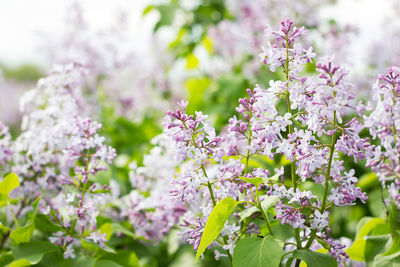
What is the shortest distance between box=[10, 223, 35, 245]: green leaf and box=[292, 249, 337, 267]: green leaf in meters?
1.03

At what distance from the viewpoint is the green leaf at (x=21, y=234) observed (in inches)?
67.3

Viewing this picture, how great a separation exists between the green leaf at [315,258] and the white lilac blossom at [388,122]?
336mm

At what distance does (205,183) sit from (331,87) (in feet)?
1.59

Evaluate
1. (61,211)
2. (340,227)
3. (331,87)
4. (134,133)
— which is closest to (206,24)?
(134,133)

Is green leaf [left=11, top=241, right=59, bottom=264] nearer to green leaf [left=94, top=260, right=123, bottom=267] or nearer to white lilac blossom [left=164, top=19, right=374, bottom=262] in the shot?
green leaf [left=94, top=260, right=123, bottom=267]

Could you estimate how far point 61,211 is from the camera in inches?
70.6

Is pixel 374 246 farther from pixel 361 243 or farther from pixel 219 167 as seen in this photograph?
pixel 219 167

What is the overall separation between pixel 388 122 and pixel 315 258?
50 cm

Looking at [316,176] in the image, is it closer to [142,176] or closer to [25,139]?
[142,176]

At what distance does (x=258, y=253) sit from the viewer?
127cm

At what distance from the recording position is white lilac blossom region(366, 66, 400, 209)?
1383 mm

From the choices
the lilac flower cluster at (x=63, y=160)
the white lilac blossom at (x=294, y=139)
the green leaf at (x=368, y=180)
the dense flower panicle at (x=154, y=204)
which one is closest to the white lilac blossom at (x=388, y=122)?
the white lilac blossom at (x=294, y=139)

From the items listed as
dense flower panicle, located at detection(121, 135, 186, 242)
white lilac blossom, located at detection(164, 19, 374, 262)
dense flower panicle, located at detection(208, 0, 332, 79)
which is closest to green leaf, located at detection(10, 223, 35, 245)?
dense flower panicle, located at detection(121, 135, 186, 242)

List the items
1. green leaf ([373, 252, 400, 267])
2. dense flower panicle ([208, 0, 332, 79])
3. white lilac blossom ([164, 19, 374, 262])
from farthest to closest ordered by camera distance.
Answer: dense flower panicle ([208, 0, 332, 79]), green leaf ([373, 252, 400, 267]), white lilac blossom ([164, 19, 374, 262])
